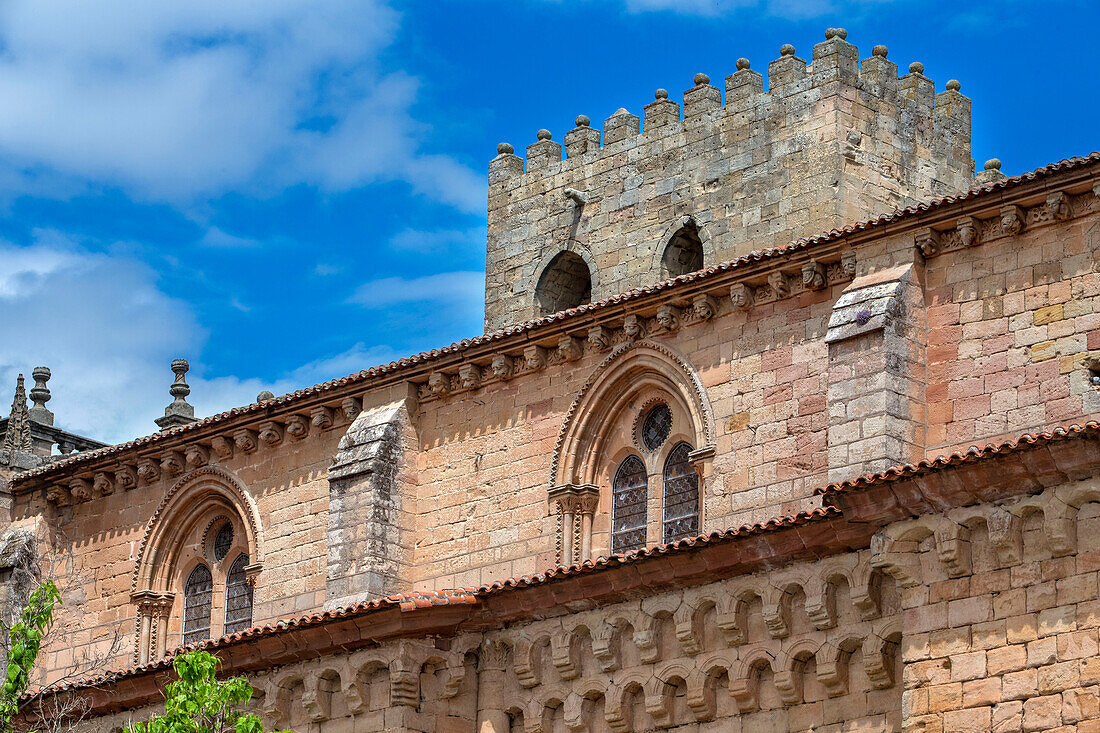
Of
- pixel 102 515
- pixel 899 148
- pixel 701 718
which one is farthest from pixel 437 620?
pixel 899 148

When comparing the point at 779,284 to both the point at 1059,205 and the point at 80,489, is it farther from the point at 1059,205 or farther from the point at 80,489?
the point at 80,489

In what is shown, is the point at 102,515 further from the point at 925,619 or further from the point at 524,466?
the point at 925,619

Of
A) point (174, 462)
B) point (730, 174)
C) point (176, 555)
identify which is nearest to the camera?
point (174, 462)

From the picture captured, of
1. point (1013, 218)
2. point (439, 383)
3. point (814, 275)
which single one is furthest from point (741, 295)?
point (439, 383)

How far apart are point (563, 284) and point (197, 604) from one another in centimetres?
753

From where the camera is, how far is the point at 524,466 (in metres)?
27.2

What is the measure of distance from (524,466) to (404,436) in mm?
1666

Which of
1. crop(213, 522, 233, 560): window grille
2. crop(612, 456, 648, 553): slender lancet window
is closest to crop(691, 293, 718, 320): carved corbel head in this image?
crop(612, 456, 648, 553): slender lancet window

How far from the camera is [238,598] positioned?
30250 millimetres

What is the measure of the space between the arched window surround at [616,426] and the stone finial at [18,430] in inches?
363

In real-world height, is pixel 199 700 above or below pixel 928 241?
below

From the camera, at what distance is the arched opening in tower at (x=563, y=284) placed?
3512 centimetres

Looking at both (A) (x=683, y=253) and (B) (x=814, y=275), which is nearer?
(B) (x=814, y=275)

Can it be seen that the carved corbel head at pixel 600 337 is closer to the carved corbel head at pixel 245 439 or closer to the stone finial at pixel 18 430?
the carved corbel head at pixel 245 439
